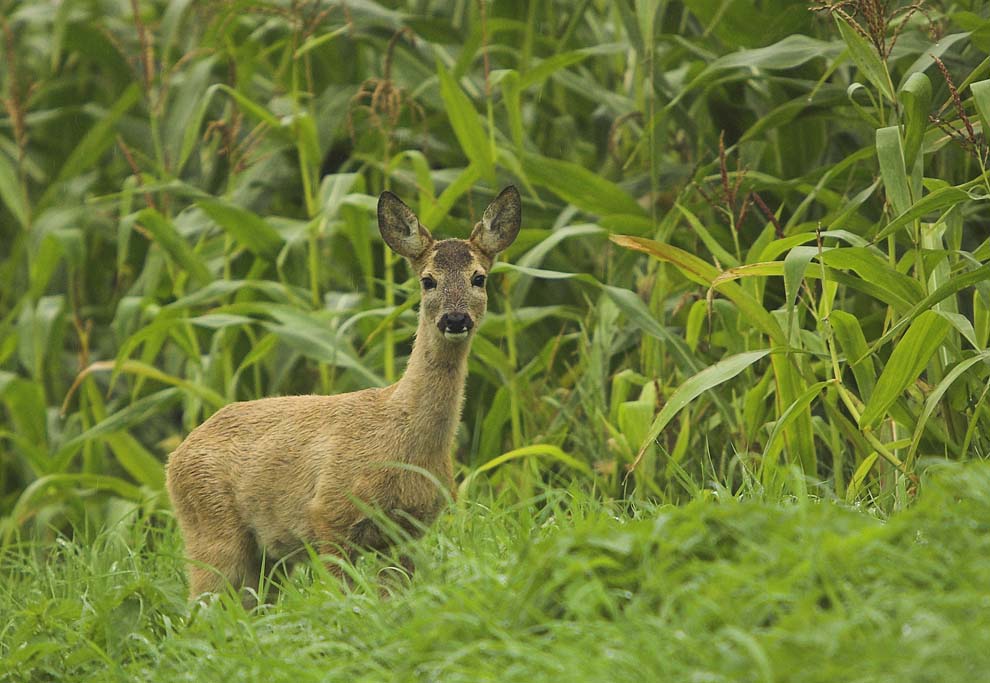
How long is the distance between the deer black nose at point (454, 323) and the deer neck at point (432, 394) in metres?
0.18

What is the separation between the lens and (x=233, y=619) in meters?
4.28

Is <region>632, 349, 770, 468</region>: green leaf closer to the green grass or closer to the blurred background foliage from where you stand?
the blurred background foliage

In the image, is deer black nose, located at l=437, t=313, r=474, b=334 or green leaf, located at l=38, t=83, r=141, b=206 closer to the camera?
deer black nose, located at l=437, t=313, r=474, b=334

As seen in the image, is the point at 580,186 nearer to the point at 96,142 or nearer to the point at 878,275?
the point at 878,275

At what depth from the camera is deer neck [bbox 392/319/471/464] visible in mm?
5234

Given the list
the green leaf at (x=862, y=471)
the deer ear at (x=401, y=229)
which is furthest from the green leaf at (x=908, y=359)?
the deer ear at (x=401, y=229)

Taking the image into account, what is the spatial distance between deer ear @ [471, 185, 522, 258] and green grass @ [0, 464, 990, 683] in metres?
1.47

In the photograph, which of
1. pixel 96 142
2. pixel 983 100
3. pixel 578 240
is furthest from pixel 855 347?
pixel 96 142

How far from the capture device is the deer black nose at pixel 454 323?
203 inches

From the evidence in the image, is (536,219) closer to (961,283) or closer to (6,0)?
(961,283)

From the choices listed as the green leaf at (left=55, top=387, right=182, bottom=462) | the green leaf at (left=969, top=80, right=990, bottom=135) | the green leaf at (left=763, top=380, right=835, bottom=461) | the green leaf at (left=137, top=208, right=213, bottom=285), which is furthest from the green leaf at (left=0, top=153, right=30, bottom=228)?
the green leaf at (left=969, top=80, right=990, bottom=135)

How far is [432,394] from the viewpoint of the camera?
5297 mm

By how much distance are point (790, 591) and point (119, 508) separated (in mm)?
4658

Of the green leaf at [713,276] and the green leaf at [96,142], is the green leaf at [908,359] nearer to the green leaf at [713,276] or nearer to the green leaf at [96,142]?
the green leaf at [713,276]
